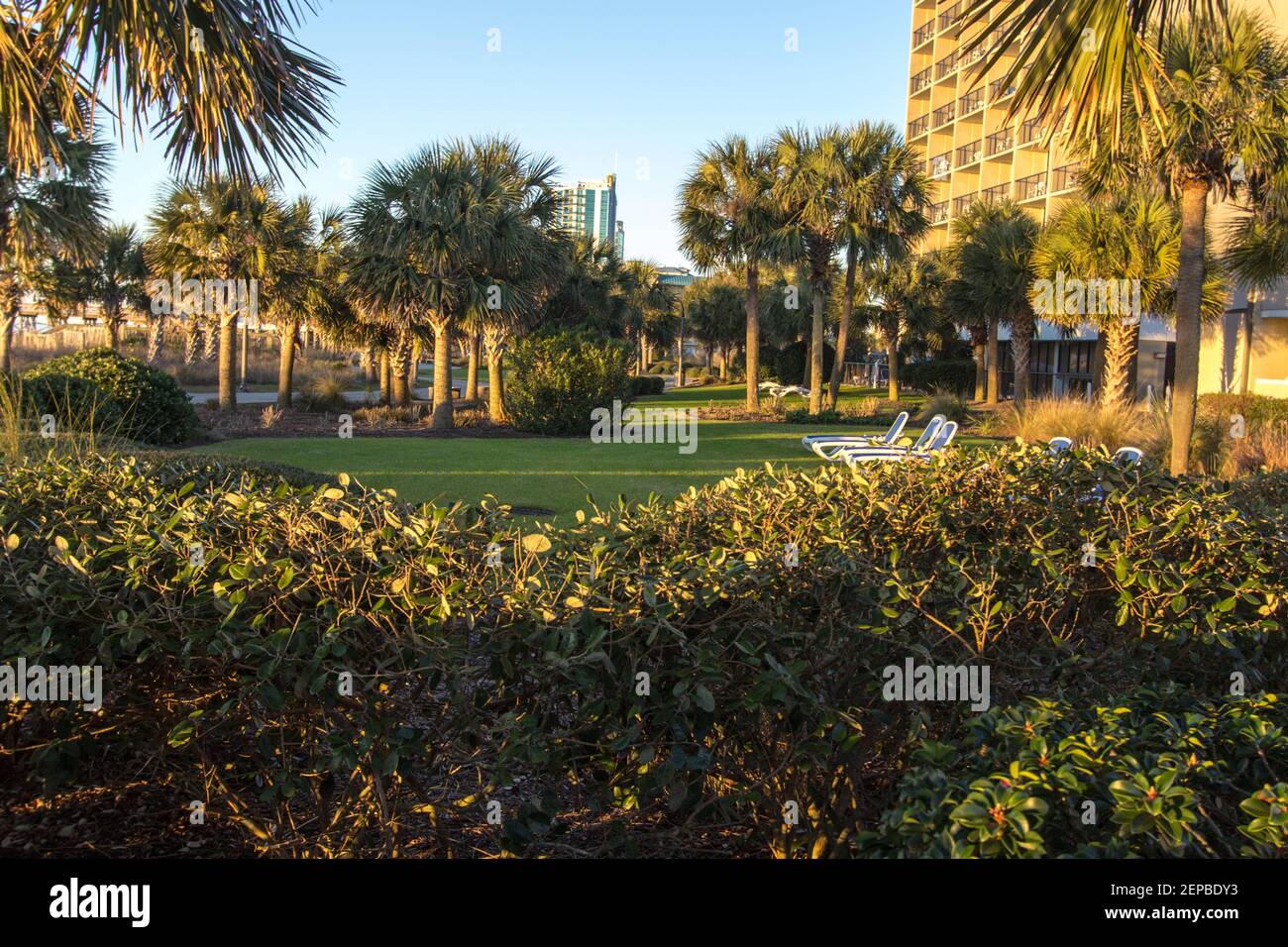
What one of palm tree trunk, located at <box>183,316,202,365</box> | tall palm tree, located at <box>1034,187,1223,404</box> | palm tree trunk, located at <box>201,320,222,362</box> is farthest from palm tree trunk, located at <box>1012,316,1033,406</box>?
palm tree trunk, located at <box>183,316,202,365</box>

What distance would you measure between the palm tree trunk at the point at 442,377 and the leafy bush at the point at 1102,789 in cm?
2164

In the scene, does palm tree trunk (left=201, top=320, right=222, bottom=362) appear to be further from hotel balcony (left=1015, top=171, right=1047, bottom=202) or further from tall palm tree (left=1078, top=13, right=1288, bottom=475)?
tall palm tree (left=1078, top=13, right=1288, bottom=475)

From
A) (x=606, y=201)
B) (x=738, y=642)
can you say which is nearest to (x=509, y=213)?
(x=738, y=642)

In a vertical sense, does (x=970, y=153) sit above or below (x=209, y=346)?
above

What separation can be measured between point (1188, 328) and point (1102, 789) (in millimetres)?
11965

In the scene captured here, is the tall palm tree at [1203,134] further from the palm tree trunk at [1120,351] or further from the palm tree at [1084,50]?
the palm tree trunk at [1120,351]

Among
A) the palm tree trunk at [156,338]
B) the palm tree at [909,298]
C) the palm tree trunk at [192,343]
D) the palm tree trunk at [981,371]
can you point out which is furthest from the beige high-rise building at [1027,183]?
the palm tree trunk at [156,338]

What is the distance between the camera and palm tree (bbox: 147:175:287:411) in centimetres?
2373

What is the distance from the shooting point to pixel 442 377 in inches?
934

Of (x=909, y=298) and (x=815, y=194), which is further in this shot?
(x=909, y=298)

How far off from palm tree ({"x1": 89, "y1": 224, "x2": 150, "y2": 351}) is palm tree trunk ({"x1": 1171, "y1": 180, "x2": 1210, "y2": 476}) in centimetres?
4035

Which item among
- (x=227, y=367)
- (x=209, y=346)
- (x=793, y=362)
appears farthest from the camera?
(x=793, y=362)

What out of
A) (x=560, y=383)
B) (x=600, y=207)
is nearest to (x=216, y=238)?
(x=560, y=383)

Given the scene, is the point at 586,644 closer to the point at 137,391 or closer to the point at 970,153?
the point at 137,391
